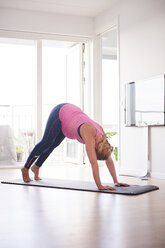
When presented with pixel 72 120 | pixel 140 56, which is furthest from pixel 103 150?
pixel 140 56

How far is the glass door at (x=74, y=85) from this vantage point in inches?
272

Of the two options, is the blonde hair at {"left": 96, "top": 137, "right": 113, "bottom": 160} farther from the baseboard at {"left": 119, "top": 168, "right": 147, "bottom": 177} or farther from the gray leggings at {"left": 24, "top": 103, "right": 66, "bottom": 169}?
the baseboard at {"left": 119, "top": 168, "right": 147, "bottom": 177}

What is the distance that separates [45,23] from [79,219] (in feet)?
15.3

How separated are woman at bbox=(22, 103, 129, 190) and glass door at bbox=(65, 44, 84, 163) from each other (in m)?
2.75

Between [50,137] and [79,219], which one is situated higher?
[50,137]

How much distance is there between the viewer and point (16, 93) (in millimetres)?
6914

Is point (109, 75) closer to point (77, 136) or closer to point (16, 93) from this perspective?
point (16, 93)

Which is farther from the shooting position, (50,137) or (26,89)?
(26,89)

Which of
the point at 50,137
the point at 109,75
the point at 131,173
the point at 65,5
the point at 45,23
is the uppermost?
the point at 65,5

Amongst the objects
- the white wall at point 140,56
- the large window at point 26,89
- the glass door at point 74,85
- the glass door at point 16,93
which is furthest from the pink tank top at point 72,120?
the glass door at point 74,85

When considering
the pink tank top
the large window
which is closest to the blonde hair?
→ the pink tank top

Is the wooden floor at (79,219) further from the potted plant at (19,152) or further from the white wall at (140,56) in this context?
the potted plant at (19,152)

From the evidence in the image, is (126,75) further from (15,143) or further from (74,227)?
(74,227)

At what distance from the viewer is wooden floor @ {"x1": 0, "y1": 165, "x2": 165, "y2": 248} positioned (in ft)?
6.36
